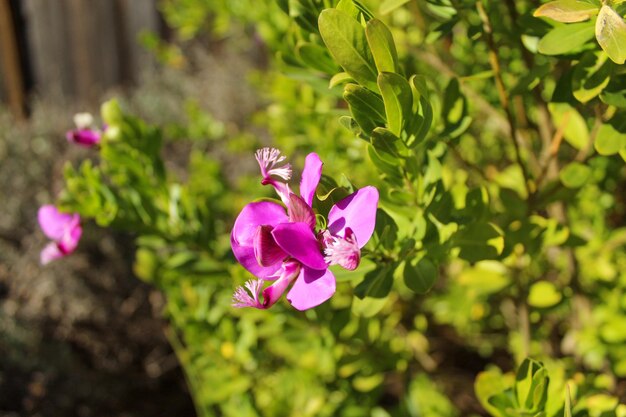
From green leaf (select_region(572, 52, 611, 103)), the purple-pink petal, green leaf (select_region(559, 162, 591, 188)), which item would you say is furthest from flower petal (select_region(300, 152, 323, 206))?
the purple-pink petal

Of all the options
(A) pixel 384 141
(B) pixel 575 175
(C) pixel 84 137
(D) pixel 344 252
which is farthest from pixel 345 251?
(C) pixel 84 137

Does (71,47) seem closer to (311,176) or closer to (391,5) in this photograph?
(391,5)

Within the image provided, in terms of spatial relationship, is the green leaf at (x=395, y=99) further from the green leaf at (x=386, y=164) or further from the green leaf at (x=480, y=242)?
the green leaf at (x=480, y=242)

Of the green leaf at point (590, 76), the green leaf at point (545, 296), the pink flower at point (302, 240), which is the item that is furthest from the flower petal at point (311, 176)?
the green leaf at point (545, 296)

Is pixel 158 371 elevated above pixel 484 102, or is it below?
below

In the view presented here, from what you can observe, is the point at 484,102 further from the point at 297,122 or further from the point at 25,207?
the point at 25,207

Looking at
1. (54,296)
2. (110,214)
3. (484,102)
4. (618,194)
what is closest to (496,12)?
(484,102)

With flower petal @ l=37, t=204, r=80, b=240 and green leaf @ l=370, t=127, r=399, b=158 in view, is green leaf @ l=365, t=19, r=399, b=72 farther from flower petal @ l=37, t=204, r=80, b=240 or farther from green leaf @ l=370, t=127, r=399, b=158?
flower petal @ l=37, t=204, r=80, b=240
